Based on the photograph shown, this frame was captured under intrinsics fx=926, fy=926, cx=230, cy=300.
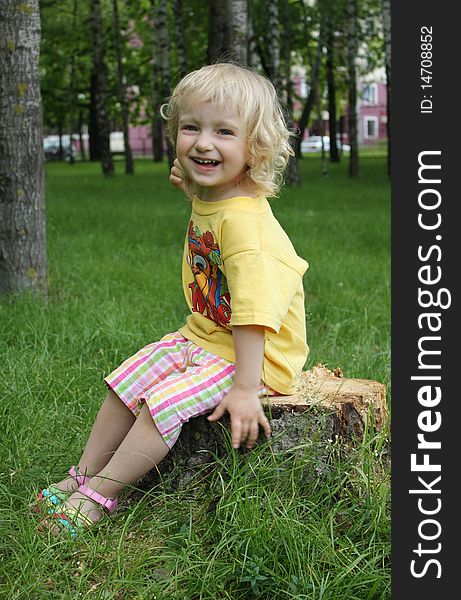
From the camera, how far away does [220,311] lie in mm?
3090

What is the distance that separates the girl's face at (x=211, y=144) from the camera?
9.67ft

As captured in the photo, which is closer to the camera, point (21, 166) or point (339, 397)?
point (339, 397)

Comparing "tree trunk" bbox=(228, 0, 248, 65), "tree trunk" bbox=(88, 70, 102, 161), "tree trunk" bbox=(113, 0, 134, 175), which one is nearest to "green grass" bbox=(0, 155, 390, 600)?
"tree trunk" bbox=(228, 0, 248, 65)

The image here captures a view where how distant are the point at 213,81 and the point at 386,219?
31.0 feet

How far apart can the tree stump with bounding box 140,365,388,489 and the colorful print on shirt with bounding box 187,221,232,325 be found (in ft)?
1.10

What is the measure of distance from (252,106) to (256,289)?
0.59m

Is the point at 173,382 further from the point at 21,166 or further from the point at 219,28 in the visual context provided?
the point at 219,28

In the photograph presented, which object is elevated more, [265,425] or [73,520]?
[265,425]

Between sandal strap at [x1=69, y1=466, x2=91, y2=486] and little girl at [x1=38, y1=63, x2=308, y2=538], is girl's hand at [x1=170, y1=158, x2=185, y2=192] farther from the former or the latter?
sandal strap at [x1=69, y1=466, x2=91, y2=486]

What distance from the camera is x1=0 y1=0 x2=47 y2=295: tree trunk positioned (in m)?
5.91

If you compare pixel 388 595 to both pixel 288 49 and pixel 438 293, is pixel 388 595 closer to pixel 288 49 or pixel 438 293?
pixel 438 293

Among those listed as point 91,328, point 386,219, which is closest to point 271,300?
point 91,328

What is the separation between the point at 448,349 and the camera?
2.00m

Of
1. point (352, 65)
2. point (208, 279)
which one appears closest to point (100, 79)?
A: point (352, 65)
